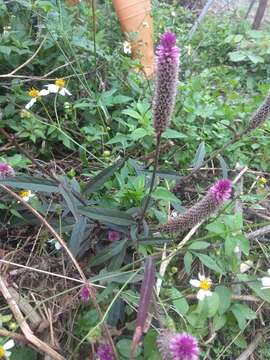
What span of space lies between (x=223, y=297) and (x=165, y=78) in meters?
0.55

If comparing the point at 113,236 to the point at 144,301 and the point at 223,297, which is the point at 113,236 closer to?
the point at 223,297

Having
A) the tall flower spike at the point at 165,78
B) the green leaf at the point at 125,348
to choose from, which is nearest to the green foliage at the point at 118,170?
the green leaf at the point at 125,348

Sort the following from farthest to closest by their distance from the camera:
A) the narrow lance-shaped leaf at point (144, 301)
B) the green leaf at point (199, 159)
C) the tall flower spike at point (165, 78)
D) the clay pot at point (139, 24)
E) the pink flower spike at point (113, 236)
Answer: the clay pot at point (139, 24) → the green leaf at point (199, 159) → the pink flower spike at point (113, 236) → the tall flower spike at point (165, 78) → the narrow lance-shaped leaf at point (144, 301)

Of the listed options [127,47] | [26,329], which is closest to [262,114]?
[26,329]

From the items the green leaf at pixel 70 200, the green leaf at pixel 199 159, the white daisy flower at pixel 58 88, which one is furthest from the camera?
the white daisy flower at pixel 58 88

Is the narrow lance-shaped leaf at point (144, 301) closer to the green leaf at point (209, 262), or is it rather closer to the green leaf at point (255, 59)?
the green leaf at point (209, 262)

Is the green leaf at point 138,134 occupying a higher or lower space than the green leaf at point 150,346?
higher

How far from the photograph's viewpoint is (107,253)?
1166mm

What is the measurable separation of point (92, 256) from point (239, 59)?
1.84m

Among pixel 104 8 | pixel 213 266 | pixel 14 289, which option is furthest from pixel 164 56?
pixel 104 8

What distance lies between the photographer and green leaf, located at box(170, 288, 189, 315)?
41.7 inches

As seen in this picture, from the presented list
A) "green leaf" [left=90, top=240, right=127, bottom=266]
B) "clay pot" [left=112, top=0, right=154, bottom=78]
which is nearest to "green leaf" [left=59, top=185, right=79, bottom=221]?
Answer: "green leaf" [left=90, top=240, right=127, bottom=266]

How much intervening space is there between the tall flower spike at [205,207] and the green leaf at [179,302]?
15 centimetres

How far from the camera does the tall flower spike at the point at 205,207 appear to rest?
39.8 inches
